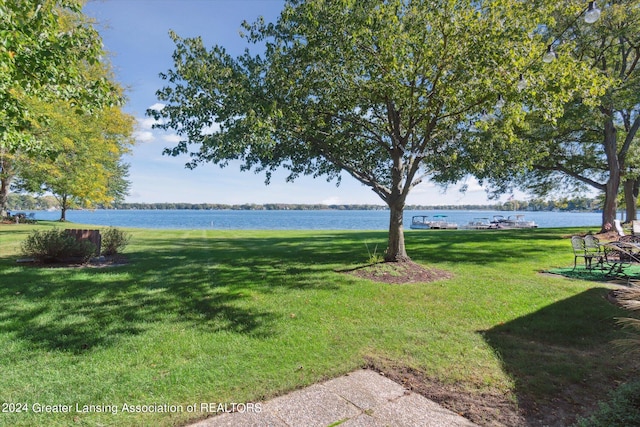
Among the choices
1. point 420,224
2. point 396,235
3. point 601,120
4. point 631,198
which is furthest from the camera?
point 420,224

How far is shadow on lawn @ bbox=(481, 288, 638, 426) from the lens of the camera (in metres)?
3.29

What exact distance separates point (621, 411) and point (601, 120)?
17.6m

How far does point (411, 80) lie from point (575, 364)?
641 cm

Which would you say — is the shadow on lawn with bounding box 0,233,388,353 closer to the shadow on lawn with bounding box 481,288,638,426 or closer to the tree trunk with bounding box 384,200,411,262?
the tree trunk with bounding box 384,200,411,262

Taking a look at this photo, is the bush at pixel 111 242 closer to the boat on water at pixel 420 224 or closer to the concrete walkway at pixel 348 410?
the concrete walkway at pixel 348 410

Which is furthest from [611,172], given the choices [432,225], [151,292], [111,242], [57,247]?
[432,225]

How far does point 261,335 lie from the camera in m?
4.89

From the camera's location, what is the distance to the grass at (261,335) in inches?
137

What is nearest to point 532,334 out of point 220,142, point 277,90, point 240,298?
point 240,298

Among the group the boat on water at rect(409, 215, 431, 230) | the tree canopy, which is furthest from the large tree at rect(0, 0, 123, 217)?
the boat on water at rect(409, 215, 431, 230)

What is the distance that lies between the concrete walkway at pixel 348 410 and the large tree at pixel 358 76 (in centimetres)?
471

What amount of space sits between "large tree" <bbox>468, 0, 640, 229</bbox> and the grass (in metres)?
4.90

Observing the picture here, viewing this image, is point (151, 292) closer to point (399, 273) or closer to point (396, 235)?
point (399, 273)

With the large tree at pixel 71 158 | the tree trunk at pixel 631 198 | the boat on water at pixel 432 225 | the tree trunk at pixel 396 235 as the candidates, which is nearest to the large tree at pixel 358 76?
the tree trunk at pixel 396 235
